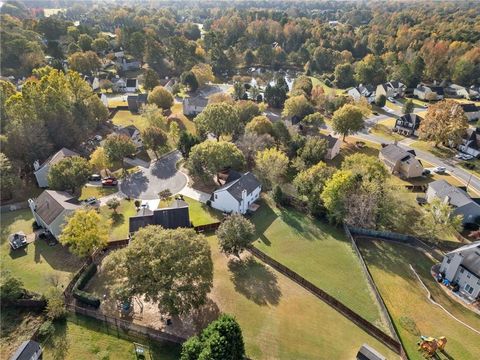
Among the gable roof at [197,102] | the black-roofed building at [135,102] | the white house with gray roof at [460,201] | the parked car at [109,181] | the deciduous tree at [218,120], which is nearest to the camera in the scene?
the white house with gray roof at [460,201]

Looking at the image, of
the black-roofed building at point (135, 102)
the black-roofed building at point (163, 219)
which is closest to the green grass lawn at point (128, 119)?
the black-roofed building at point (135, 102)

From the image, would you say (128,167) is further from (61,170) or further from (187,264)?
(187,264)

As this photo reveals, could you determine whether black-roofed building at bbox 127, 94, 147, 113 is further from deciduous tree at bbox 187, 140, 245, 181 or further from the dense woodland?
deciduous tree at bbox 187, 140, 245, 181

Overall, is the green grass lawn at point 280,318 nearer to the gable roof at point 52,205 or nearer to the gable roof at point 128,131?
the gable roof at point 52,205

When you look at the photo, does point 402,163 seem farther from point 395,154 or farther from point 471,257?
point 471,257

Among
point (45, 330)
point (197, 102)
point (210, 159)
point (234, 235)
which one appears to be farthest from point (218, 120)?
point (45, 330)

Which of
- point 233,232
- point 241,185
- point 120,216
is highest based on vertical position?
point 233,232

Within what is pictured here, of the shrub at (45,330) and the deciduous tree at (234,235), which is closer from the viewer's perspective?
the shrub at (45,330)
